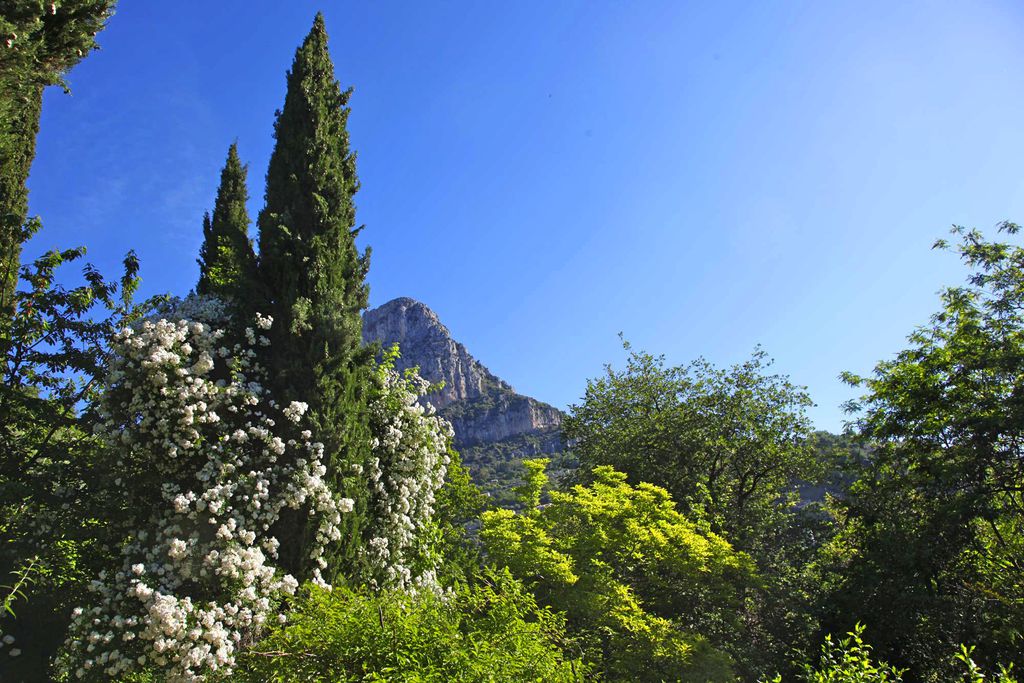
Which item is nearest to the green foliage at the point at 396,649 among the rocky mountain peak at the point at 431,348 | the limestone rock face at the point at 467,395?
the limestone rock face at the point at 467,395

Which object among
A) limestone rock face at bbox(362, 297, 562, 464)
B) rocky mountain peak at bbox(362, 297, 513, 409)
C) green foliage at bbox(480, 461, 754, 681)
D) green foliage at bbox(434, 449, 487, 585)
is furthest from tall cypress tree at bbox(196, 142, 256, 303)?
rocky mountain peak at bbox(362, 297, 513, 409)

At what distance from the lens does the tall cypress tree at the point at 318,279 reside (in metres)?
7.65

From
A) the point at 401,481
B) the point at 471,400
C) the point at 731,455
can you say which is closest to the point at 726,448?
the point at 731,455

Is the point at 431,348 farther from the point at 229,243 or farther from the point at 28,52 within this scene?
the point at 28,52

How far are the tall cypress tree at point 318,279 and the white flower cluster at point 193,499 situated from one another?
1.20 ft

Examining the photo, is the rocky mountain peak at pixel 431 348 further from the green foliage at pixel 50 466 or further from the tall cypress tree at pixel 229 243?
the green foliage at pixel 50 466

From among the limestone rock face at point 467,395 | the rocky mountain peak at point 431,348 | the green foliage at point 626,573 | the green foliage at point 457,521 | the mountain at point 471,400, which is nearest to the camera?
the green foliage at point 626,573

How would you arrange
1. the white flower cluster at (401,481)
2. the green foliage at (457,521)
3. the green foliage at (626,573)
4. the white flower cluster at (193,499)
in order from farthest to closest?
1. the green foliage at (457,521)
2. the green foliage at (626,573)
3. the white flower cluster at (401,481)
4. the white flower cluster at (193,499)

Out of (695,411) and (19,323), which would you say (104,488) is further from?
(695,411)

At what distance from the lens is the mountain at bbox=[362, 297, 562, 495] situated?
85625mm

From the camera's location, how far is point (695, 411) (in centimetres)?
1741

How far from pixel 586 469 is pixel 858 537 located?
8.10m

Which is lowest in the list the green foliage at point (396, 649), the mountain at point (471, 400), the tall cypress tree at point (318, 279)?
the green foliage at point (396, 649)

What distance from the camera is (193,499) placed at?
6.26 metres
